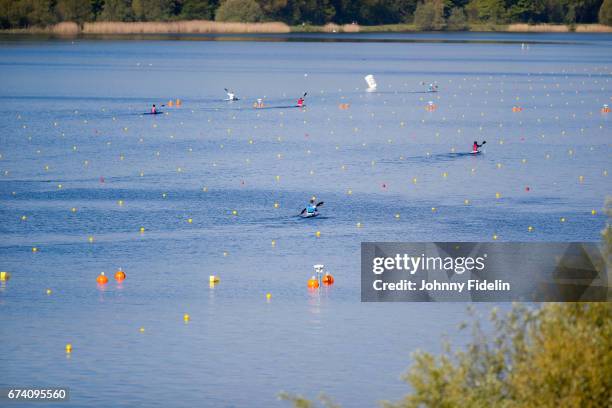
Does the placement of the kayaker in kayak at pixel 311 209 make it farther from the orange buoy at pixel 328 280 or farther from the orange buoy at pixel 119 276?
the orange buoy at pixel 119 276

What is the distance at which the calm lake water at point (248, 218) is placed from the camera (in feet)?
99.1

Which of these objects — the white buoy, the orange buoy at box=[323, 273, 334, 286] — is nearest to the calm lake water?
the orange buoy at box=[323, 273, 334, 286]

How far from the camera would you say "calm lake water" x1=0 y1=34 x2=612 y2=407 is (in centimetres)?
3020

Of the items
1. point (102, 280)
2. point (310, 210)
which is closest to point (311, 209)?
point (310, 210)

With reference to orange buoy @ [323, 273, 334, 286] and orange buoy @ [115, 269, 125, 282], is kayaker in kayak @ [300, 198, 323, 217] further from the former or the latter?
orange buoy @ [115, 269, 125, 282]

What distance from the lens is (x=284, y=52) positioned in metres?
179

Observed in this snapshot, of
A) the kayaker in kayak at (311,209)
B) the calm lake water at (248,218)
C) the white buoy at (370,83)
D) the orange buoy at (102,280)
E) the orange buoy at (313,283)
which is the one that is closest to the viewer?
the calm lake water at (248,218)

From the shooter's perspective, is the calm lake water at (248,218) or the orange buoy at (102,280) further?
the orange buoy at (102,280)

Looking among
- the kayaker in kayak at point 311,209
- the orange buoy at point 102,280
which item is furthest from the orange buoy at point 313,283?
the kayaker in kayak at point 311,209

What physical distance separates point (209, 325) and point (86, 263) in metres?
7.47

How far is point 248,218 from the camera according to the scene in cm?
4684

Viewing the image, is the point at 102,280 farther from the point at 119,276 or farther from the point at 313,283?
the point at 313,283

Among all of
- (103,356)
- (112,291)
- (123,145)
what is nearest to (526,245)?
(112,291)

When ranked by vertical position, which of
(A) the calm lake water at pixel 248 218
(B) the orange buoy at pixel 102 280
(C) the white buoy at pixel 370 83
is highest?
(B) the orange buoy at pixel 102 280
